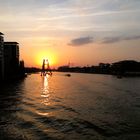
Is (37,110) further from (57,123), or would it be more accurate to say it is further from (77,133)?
(77,133)

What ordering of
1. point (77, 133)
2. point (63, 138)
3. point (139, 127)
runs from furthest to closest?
point (139, 127) < point (77, 133) < point (63, 138)

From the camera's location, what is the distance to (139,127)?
24.0m

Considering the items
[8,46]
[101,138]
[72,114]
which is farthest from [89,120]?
[8,46]

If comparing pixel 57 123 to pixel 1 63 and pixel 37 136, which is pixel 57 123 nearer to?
pixel 37 136

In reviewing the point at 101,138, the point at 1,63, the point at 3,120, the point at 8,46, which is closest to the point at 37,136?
the point at 101,138

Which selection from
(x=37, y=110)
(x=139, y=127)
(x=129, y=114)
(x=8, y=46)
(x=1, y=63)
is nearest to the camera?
(x=139, y=127)

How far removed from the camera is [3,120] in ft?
88.4

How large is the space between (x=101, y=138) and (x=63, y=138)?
2528mm

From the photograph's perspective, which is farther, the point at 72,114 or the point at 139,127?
the point at 72,114

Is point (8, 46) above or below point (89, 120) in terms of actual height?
above

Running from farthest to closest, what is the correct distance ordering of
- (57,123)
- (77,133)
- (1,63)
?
(1,63)
(57,123)
(77,133)

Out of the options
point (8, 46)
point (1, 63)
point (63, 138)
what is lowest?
point (63, 138)

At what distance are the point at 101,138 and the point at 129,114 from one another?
951cm

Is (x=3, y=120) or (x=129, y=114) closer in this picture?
(x=3, y=120)
